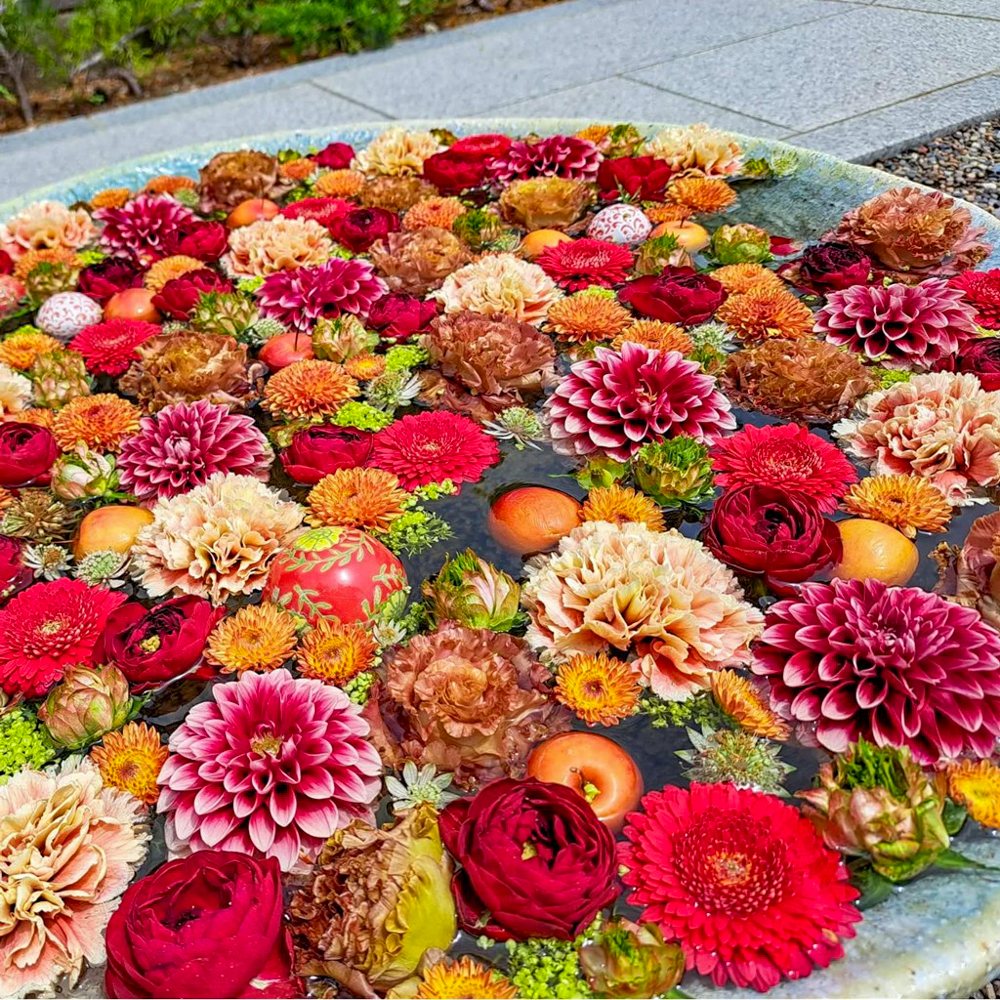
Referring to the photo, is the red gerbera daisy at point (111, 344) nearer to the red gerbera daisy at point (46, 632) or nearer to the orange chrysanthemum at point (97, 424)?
the orange chrysanthemum at point (97, 424)

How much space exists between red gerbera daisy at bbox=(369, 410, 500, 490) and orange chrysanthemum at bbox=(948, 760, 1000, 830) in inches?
46.8

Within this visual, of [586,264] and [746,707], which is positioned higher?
[586,264]

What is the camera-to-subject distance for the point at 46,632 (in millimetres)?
1914

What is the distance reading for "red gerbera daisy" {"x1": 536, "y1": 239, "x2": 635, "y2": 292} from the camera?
298 cm

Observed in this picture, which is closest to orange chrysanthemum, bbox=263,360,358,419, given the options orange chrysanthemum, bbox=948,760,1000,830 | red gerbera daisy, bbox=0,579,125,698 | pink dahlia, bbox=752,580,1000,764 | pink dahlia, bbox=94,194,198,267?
red gerbera daisy, bbox=0,579,125,698

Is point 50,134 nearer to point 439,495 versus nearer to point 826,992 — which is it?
point 439,495

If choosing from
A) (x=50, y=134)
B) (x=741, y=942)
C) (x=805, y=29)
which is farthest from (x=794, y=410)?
(x=50, y=134)

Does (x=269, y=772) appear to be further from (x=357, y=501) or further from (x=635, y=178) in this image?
(x=635, y=178)

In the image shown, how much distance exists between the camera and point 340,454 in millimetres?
2258

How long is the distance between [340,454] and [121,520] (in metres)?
0.51

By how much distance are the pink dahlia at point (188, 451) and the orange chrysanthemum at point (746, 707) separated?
4.09 ft

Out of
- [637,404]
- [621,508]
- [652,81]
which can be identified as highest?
[637,404]

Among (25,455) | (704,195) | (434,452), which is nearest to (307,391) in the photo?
(434,452)

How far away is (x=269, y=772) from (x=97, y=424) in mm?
1379
